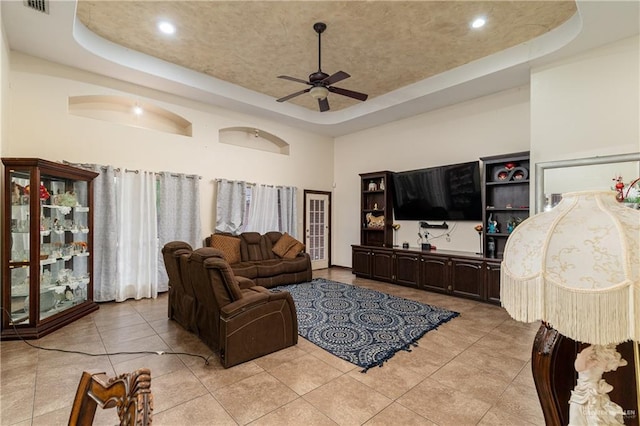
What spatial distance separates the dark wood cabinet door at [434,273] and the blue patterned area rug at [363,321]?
88cm

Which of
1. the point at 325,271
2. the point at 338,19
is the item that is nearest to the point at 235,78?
the point at 338,19

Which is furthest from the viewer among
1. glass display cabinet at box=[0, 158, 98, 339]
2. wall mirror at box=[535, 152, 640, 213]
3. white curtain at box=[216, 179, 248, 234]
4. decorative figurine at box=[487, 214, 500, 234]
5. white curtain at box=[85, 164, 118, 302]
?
white curtain at box=[216, 179, 248, 234]

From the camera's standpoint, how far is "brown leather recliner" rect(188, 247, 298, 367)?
279 cm

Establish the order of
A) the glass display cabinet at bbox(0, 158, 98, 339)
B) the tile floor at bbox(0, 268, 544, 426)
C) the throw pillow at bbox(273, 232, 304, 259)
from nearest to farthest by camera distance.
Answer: the tile floor at bbox(0, 268, 544, 426) → the glass display cabinet at bbox(0, 158, 98, 339) → the throw pillow at bbox(273, 232, 304, 259)

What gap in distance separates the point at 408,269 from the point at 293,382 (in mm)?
3897

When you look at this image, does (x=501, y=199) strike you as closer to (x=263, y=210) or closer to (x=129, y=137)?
(x=263, y=210)

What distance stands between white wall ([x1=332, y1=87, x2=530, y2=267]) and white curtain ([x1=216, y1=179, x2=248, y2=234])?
288 centimetres

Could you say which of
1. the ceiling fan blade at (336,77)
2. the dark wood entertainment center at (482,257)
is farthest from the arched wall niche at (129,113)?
the dark wood entertainment center at (482,257)

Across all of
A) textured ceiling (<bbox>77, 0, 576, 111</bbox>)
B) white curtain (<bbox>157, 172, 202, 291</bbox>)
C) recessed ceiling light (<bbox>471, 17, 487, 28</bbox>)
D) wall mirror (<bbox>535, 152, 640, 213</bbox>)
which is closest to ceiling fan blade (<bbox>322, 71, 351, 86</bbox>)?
textured ceiling (<bbox>77, 0, 576, 111</bbox>)

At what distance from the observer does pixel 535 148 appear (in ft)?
Answer: 13.9

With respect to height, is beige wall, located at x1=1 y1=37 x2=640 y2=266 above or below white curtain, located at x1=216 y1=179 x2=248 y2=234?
above

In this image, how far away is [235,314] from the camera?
2.80 meters

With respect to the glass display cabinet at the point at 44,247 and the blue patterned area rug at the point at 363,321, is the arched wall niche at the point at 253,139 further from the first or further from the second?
the blue patterned area rug at the point at 363,321

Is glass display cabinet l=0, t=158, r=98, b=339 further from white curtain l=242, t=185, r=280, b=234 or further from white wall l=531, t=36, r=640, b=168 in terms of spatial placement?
white wall l=531, t=36, r=640, b=168
